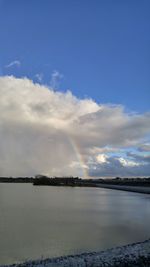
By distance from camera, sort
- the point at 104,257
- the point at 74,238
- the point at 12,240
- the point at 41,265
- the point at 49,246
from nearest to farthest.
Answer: the point at 41,265 → the point at 104,257 → the point at 49,246 → the point at 12,240 → the point at 74,238

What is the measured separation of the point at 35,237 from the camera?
18297 millimetres

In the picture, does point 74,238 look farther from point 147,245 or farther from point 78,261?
point 78,261

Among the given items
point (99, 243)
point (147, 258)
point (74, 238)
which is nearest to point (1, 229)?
point (74, 238)

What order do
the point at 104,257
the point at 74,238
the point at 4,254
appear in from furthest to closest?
the point at 74,238
the point at 4,254
the point at 104,257

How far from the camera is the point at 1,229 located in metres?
20.3

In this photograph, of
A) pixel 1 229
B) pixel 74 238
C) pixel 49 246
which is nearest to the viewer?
pixel 49 246

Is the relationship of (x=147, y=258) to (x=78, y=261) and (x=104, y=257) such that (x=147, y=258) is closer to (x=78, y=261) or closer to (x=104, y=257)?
(x=104, y=257)

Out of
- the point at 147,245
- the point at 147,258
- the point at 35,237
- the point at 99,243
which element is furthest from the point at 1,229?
the point at 147,258

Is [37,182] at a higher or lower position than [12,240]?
higher

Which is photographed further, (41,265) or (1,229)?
(1,229)

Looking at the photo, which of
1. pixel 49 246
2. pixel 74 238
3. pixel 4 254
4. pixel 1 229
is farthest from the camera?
pixel 1 229

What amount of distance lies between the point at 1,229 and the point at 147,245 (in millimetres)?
9064

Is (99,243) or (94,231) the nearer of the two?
(99,243)

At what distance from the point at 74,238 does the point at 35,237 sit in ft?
6.57
